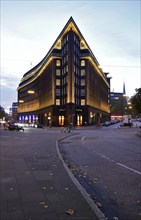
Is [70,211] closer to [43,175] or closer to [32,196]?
[32,196]

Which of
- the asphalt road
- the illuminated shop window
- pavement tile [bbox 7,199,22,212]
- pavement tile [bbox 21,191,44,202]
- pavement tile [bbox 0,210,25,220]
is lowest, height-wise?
the asphalt road

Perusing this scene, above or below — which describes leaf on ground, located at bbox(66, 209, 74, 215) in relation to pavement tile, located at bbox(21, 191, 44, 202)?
below

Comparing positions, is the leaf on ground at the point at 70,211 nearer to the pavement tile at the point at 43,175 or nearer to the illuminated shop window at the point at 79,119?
the pavement tile at the point at 43,175

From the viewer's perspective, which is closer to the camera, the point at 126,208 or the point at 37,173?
the point at 126,208

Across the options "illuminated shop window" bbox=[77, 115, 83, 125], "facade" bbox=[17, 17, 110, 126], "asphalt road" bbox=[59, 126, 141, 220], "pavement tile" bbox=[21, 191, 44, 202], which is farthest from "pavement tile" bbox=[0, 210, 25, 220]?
"illuminated shop window" bbox=[77, 115, 83, 125]

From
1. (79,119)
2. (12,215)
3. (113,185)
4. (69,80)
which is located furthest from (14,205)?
(79,119)

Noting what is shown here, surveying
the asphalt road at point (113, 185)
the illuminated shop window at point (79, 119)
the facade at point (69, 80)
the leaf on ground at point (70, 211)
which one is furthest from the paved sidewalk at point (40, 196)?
the illuminated shop window at point (79, 119)

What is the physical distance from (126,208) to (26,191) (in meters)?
2.65

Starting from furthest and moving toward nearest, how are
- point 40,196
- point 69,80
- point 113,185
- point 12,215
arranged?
point 69,80
point 113,185
point 40,196
point 12,215

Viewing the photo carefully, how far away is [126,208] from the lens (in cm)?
666

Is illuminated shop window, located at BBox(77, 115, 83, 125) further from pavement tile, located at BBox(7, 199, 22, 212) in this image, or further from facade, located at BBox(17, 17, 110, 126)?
pavement tile, located at BBox(7, 199, 22, 212)

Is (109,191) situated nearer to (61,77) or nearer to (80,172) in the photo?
(80,172)

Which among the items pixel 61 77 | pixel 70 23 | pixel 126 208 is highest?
pixel 70 23

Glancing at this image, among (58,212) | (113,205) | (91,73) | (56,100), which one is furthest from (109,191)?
(91,73)
